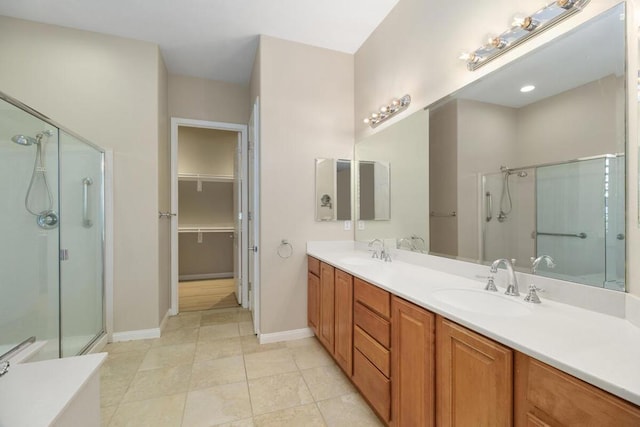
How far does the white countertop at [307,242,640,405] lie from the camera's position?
0.63 metres

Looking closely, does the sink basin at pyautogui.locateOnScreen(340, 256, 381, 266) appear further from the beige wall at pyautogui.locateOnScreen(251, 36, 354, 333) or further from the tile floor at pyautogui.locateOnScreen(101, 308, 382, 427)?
the tile floor at pyautogui.locateOnScreen(101, 308, 382, 427)

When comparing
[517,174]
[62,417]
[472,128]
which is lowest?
[62,417]

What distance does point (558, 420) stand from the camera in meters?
0.70

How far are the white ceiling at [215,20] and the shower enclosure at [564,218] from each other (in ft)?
6.03

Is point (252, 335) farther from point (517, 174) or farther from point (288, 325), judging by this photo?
point (517, 174)

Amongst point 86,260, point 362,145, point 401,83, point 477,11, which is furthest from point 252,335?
point 477,11

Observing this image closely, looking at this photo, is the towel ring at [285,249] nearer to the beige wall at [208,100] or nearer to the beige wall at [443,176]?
the beige wall at [443,176]

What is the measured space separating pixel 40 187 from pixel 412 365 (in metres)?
2.65

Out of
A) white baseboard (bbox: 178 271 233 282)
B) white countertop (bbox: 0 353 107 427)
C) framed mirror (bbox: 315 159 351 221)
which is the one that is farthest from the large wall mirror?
white baseboard (bbox: 178 271 233 282)

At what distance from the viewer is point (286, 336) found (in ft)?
8.56

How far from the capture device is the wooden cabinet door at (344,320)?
1.81 meters

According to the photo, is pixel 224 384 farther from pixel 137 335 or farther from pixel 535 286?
pixel 535 286

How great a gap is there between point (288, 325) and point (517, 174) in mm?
2223

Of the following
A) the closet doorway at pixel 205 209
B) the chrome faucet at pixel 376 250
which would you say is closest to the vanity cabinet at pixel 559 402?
the chrome faucet at pixel 376 250
